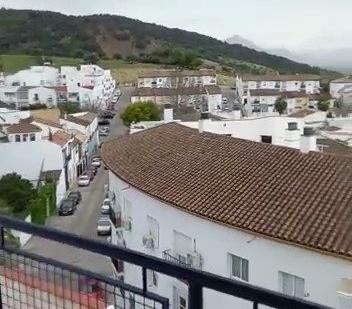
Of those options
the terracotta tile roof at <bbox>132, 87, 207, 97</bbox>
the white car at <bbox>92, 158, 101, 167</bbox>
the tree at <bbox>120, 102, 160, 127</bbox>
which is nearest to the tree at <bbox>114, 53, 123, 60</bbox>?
the terracotta tile roof at <bbox>132, 87, 207, 97</bbox>

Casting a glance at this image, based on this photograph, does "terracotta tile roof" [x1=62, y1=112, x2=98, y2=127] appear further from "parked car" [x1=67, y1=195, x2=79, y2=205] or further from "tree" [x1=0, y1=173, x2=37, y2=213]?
"tree" [x1=0, y1=173, x2=37, y2=213]

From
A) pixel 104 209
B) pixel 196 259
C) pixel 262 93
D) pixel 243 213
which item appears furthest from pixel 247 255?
pixel 262 93

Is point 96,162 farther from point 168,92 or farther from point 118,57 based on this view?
point 118,57

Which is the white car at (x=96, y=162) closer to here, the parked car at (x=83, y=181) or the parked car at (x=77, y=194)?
the parked car at (x=83, y=181)

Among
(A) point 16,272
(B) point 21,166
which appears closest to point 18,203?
(B) point 21,166

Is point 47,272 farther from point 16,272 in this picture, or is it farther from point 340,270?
point 340,270
